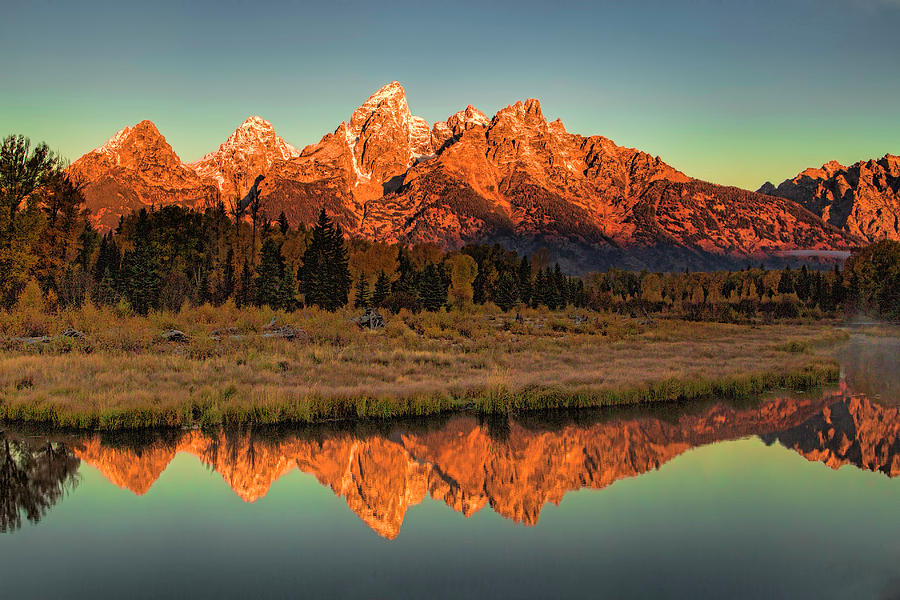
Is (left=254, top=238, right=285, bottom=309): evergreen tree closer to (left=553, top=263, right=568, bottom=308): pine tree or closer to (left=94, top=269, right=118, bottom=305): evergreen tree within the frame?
(left=94, top=269, right=118, bottom=305): evergreen tree

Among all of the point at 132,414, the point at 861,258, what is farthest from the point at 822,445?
the point at 861,258

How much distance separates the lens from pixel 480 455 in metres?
15.7

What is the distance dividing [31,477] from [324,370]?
1183 cm

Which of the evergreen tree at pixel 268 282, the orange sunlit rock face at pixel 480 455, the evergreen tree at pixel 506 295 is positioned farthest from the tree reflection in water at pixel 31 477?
the evergreen tree at pixel 506 295

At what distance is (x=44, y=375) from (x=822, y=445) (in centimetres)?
2329

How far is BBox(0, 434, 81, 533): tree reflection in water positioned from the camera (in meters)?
11.7

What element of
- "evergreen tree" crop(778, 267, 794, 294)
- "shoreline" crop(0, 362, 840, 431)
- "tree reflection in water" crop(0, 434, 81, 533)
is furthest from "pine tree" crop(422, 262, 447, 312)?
"evergreen tree" crop(778, 267, 794, 294)

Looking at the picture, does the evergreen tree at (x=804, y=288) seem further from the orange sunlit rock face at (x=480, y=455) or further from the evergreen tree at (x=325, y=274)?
the orange sunlit rock face at (x=480, y=455)

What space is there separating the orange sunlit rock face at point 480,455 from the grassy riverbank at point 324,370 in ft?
5.13

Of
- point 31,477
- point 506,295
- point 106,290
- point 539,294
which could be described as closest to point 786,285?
point 539,294

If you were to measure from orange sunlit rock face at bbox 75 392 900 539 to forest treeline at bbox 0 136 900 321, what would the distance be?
1222 inches

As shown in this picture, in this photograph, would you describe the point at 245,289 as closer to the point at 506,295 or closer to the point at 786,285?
the point at 506,295

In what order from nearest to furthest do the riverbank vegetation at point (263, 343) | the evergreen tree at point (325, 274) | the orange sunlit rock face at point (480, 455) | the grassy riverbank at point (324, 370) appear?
the orange sunlit rock face at point (480, 455) → the grassy riverbank at point (324, 370) → the riverbank vegetation at point (263, 343) → the evergreen tree at point (325, 274)

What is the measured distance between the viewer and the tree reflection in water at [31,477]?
11742mm
